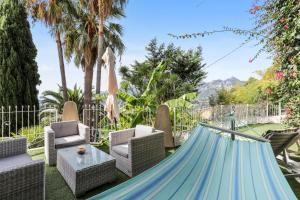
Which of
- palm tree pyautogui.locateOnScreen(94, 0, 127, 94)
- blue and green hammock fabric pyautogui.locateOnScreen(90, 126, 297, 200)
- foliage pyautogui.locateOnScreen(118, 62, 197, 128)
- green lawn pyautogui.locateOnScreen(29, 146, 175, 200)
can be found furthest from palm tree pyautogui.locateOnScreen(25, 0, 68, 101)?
blue and green hammock fabric pyautogui.locateOnScreen(90, 126, 297, 200)

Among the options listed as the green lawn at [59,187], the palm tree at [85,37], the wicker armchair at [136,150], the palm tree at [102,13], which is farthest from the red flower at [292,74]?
the palm tree at [85,37]

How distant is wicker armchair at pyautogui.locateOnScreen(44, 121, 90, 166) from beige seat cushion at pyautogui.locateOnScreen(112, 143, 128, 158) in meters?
1.34

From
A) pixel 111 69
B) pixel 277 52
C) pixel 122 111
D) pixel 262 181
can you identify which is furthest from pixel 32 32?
pixel 262 181

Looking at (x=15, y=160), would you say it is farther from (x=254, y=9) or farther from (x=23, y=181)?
(x=254, y=9)

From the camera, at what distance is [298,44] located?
3.14 meters

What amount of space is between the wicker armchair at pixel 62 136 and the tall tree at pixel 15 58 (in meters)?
7.18

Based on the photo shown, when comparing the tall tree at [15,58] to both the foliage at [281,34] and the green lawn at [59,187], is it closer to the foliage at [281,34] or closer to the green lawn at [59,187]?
the green lawn at [59,187]

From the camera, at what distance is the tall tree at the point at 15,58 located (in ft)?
40.6

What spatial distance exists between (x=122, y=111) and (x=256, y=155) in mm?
6750

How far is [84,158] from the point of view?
14.8 feet

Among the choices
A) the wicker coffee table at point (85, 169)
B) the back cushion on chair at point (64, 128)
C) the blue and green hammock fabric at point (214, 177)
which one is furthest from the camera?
the back cushion on chair at point (64, 128)

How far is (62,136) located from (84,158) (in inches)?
94.9

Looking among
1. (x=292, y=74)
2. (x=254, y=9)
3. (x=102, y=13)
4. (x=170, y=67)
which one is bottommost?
(x=292, y=74)

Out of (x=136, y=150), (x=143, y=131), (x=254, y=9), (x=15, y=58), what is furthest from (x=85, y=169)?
(x=15, y=58)
